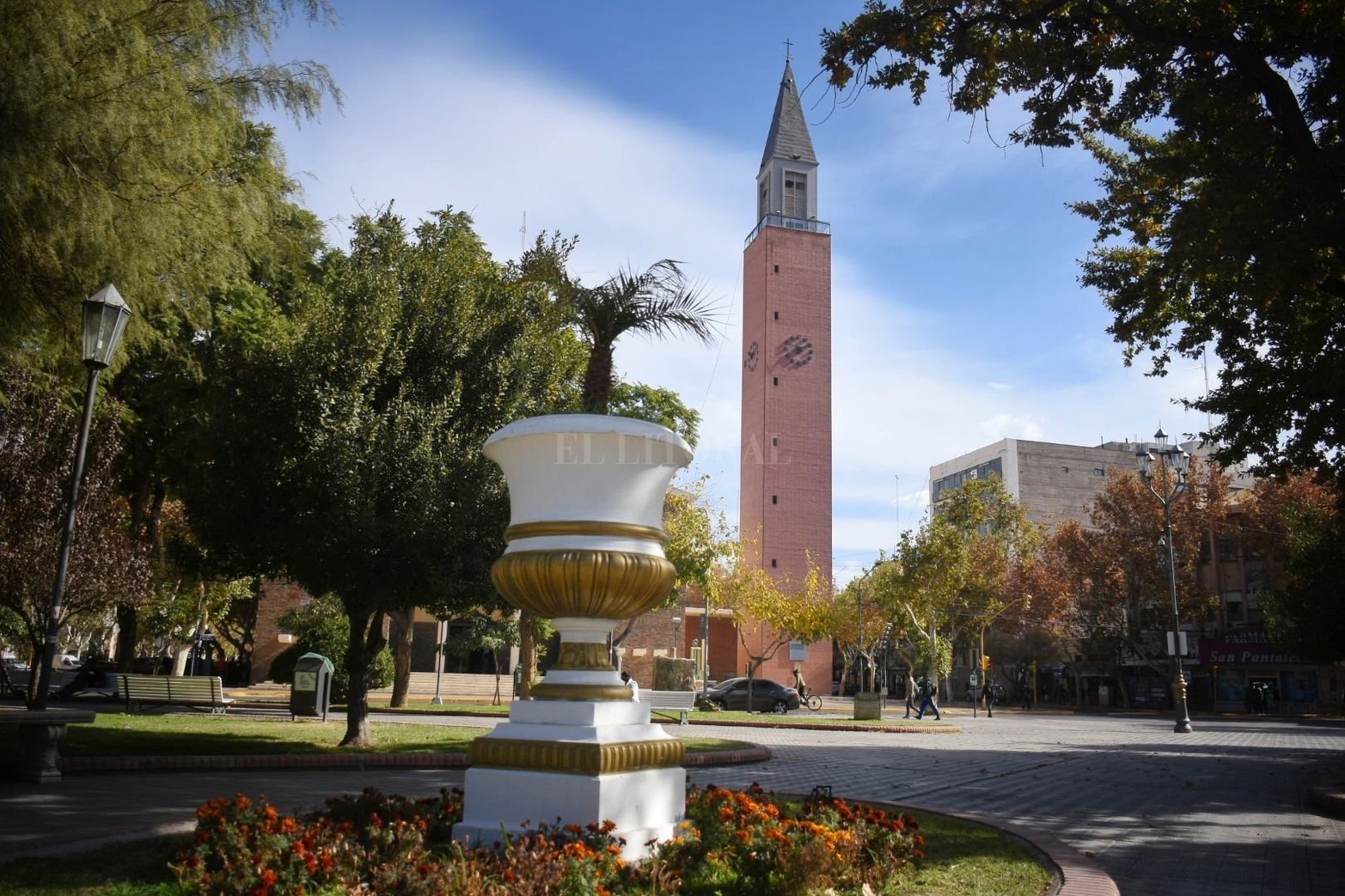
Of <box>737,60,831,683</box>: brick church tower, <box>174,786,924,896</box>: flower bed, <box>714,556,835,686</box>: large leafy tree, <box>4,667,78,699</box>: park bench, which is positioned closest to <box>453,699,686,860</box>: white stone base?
<box>174,786,924,896</box>: flower bed

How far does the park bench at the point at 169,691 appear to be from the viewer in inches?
727

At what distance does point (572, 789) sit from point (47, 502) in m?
12.9

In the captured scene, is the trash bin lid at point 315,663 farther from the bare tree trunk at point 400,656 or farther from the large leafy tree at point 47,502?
the large leafy tree at point 47,502

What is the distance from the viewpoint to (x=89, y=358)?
360 inches

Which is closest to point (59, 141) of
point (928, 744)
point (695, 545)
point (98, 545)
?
point (98, 545)

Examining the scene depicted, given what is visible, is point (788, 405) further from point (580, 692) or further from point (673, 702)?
point (580, 692)

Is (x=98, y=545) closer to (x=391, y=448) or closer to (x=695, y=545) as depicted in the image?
(x=391, y=448)

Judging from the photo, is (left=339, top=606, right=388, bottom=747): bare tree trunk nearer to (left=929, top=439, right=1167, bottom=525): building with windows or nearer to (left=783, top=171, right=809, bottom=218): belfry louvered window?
(left=783, top=171, right=809, bottom=218): belfry louvered window

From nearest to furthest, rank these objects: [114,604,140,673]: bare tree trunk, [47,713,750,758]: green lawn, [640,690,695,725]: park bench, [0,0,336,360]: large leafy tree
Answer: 1. [0,0,336,360]: large leafy tree
2. [47,713,750,758]: green lawn
3. [114,604,140,673]: bare tree trunk
4. [640,690,695,725]: park bench

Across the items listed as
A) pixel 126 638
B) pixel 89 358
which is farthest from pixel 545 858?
pixel 126 638

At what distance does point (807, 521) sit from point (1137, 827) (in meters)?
45.7

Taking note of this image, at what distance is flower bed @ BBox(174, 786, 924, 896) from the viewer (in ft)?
14.6

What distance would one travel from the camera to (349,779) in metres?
10.7

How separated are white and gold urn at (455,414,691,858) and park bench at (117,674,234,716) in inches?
593
